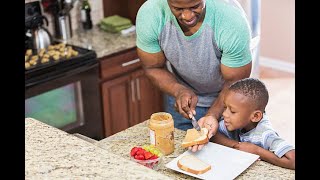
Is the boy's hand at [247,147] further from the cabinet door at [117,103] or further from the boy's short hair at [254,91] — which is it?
the cabinet door at [117,103]

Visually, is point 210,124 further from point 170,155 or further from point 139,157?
point 139,157

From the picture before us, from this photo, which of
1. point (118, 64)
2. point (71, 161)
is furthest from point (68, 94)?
point (71, 161)

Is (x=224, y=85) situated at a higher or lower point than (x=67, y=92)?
higher

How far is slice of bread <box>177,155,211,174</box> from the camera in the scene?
66.5 inches

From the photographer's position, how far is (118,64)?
3.77 meters

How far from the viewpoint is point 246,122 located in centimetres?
200

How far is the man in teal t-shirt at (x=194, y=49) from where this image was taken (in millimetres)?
2107

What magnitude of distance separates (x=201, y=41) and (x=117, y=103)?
1.77m

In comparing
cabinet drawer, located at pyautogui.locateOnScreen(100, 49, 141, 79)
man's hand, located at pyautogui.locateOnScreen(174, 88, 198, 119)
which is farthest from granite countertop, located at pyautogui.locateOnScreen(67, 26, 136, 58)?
man's hand, located at pyautogui.locateOnScreen(174, 88, 198, 119)

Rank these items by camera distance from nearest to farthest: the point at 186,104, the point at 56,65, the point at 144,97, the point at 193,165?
1. the point at 193,165
2. the point at 186,104
3. the point at 56,65
4. the point at 144,97

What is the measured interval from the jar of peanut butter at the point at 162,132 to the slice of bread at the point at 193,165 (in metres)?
0.14
